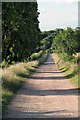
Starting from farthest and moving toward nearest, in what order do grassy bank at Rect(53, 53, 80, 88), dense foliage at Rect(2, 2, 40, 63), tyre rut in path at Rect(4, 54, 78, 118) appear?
1. dense foliage at Rect(2, 2, 40, 63)
2. grassy bank at Rect(53, 53, 80, 88)
3. tyre rut in path at Rect(4, 54, 78, 118)

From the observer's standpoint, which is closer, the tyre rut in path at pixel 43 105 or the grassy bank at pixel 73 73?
the tyre rut in path at pixel 43 105

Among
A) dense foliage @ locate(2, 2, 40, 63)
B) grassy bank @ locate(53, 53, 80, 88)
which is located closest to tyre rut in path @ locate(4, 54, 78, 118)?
grassy bank @ locate(53, 53, 80, 88)

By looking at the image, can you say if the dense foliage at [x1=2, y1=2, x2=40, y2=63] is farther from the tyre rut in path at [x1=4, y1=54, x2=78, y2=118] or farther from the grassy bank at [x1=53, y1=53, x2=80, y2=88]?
the tyre rut in path at [x1=4, y1=54, x2=78, y2=118]

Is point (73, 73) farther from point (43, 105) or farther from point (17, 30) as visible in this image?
point (43, 105)

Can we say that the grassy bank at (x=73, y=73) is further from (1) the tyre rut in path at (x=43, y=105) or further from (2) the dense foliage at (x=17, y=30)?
(2) the dense foliage at (x=17, y=30)

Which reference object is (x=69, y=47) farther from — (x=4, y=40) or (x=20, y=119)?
(x=20, y=119)

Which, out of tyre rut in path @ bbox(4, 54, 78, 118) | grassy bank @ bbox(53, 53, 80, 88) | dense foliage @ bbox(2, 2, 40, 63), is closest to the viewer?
tyre rut in path @ bbox(4, 54, 78, 118)

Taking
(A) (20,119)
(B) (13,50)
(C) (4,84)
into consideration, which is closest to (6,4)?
(C) (4,84)

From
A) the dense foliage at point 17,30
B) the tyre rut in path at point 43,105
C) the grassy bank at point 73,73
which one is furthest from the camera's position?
the dense foliage at point 17,30

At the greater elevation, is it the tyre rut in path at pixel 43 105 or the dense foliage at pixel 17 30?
the dense foliage at pixel 17 30

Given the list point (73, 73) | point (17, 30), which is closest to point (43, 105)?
point (73, 73)

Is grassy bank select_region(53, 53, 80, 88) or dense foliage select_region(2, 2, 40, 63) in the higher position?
dense foliage select_region(2, 2, 40, 63)

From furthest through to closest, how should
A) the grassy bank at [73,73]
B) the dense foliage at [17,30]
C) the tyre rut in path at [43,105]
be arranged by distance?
1. the dense foliage at [17,30]
2. the grassy bank at [73,73]
3. the tyre rut in path at [43,105]

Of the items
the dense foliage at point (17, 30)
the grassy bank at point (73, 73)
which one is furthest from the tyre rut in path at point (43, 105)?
the dense foliage at point (17, 30)
